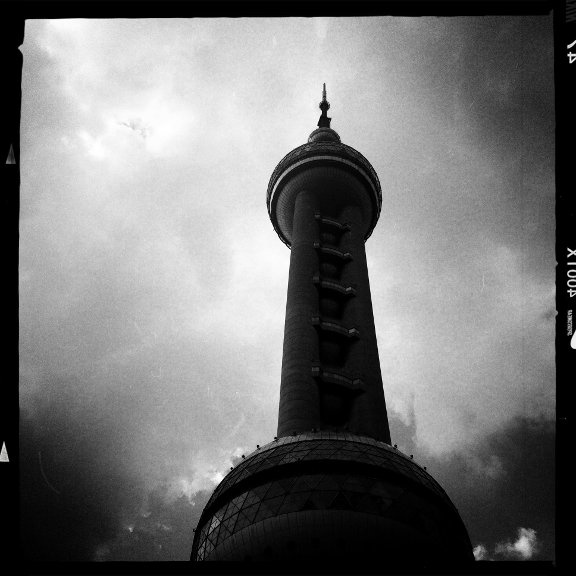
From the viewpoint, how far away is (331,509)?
47.5m

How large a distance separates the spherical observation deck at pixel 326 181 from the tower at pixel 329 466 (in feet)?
20.6

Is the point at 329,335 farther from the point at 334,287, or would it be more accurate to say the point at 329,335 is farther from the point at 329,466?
the point at 329,466

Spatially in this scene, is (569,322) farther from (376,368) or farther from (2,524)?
(376,368)

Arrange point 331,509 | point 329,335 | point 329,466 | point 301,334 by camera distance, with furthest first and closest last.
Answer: point 329,335, point 301,334, point 329,466, point 331,509

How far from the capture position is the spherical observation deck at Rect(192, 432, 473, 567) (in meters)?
46.1

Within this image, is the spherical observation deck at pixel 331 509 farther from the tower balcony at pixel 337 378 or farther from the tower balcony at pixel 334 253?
the tower balcony at pixel 334 253

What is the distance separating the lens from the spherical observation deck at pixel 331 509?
46094 millimetres

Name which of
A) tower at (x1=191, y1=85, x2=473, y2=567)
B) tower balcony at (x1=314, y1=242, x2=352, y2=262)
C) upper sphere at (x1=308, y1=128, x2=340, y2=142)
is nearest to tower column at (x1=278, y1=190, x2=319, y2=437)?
tower at (x1=191, y1=85, x2=473, y2=567)

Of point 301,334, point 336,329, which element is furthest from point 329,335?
point 301,334

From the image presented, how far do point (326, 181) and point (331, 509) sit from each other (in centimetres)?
5434

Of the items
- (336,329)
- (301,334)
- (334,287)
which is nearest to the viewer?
(301,334)

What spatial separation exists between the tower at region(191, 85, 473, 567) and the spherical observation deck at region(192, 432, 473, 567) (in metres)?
0.09
